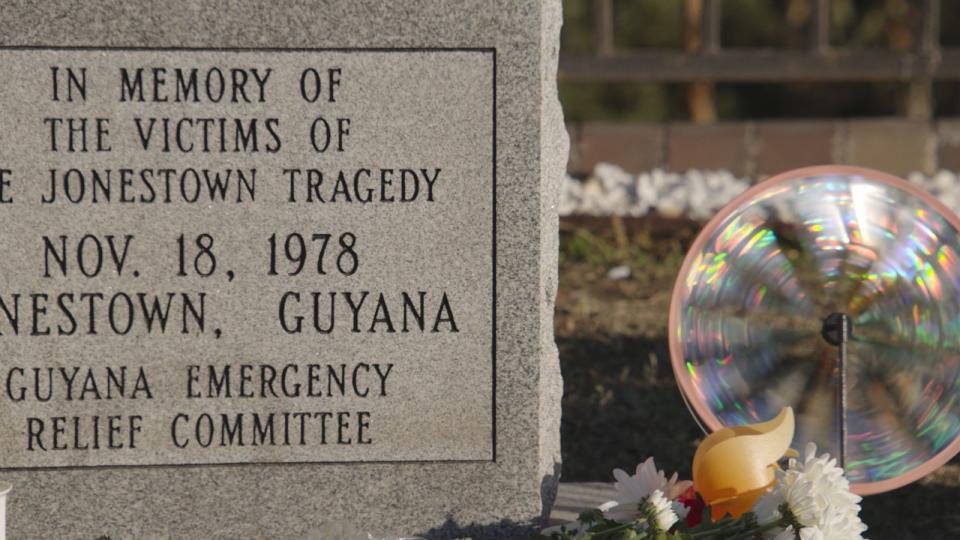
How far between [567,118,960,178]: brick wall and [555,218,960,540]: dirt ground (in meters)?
1.28

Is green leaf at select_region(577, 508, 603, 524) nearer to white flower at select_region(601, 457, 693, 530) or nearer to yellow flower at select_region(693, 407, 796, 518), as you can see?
white flower at select_region(601, 457, 693, 530)

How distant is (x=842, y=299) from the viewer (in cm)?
443

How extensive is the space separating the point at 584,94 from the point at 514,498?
11.3 metres

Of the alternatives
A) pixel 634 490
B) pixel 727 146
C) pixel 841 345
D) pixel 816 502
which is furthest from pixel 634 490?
pixel 727 146

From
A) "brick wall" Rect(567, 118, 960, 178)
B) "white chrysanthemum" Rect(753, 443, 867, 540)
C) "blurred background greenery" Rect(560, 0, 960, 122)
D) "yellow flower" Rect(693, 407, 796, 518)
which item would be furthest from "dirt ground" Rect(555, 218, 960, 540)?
"blurred background greenery" Rect(560, 0, 960, 122)

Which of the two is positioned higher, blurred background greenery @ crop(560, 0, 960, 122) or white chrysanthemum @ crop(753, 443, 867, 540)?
blurred background greenery @ crop(560, 0, 960, 122)

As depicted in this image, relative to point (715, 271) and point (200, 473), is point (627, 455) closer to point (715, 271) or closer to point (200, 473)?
point (715, 271)

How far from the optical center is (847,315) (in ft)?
13.8

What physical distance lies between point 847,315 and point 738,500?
74cm

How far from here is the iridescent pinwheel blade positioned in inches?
167

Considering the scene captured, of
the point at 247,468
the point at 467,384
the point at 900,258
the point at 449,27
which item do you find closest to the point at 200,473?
the point at 247,468

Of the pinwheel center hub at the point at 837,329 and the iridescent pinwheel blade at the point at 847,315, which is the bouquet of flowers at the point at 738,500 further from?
the iridescent pinwheel blade at the point at 847,315

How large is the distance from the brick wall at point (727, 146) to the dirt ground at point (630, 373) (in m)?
1.28

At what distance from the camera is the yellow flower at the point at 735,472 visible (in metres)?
3.70
